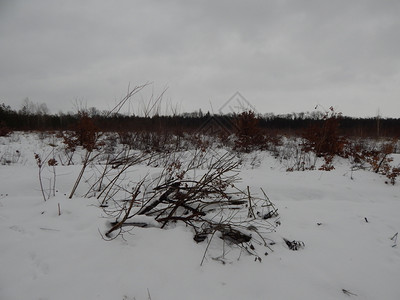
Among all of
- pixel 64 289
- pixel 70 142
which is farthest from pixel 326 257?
pixel 70 142

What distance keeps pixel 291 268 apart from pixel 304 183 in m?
1.98

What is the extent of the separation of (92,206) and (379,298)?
206cm

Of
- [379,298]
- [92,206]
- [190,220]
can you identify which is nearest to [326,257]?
[379,298]

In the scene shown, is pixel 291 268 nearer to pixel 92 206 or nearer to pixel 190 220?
pixel 190 220

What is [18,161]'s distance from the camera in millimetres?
6508

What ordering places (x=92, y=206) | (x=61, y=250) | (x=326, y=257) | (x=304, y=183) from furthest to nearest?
1. (x=304, y=183)
2. (x=92, y=206)
3. (x=326, y=257)
4. (x=61, y=250)

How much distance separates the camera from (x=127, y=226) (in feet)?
4.72

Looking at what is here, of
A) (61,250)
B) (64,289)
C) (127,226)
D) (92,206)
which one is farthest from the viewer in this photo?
(92,206)

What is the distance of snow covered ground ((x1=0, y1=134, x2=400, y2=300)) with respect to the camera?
982 millimetres

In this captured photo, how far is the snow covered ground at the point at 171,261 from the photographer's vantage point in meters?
0.98

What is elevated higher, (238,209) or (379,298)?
(238,209)

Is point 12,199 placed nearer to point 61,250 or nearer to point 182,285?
point 61,250

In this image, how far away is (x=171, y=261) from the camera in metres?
1.15

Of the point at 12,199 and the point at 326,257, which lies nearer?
the point at 326,257
